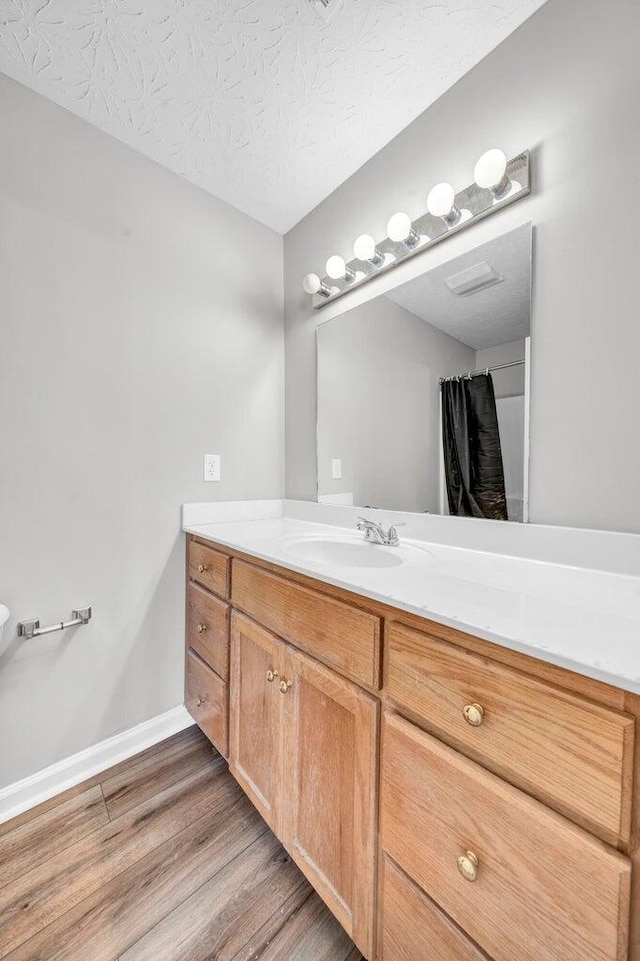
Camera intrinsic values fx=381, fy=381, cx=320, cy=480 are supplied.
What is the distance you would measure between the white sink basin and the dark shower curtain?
0.72 ft

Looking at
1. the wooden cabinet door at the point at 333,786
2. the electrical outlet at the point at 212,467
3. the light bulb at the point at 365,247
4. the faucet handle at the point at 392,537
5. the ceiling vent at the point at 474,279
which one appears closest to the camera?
the wooden cabinet door at the point at 333,786

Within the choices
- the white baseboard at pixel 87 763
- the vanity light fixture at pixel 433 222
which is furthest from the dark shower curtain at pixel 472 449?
the white baseboard at pixel 87 763

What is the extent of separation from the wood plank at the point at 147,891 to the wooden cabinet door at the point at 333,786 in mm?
276

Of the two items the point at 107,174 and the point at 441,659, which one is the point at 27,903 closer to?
the point at 441,659

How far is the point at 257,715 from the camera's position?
44.1 inches

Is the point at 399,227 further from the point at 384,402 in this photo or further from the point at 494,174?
the point at 384,402

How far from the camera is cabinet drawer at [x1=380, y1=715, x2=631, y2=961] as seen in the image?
0.47 metres

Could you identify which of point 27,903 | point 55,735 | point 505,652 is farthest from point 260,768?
point 505,652

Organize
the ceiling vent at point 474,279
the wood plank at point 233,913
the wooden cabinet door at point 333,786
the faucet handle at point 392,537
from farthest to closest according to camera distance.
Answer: the faucet handle at point 392,537 → the ceiling vent at point 474,279 → the wood plank at point 233,913 → the wooden cabinet door at point 333,786

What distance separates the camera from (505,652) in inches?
22.3

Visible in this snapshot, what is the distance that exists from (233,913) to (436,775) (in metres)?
0.77

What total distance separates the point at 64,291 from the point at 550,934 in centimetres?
191

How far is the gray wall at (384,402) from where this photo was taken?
51.8 inches

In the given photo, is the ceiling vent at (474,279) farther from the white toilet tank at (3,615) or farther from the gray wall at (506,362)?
the white toilet tank at (3,615)
